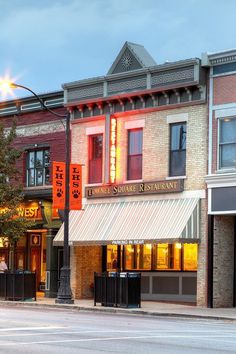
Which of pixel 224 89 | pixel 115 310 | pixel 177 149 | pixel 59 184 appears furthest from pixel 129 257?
pixel 224 89

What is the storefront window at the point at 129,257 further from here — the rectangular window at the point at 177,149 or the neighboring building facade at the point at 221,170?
the neighboring building facade at the point at 221,170

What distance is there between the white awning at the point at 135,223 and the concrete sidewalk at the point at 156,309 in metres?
2.35

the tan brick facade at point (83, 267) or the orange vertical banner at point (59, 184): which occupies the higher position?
the orange vertical banner at point (59, 184)

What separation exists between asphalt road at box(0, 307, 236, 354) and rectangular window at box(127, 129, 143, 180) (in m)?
10.4

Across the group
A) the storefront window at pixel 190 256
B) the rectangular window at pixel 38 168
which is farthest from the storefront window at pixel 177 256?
the rectangular window at pixel 38 168

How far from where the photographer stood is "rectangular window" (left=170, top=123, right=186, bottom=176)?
30211 millimetres

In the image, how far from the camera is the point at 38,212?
116 feet

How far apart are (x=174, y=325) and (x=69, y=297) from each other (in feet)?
30.6

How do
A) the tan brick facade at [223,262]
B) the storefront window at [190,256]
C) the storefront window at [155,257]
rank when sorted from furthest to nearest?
the storefront window at [155,257] < the storefront window at [190,256] < the tan brick facade at [223,262]

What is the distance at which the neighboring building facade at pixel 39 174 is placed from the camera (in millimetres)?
34906

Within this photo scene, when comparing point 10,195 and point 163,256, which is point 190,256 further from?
point 10,195

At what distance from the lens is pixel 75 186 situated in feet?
104

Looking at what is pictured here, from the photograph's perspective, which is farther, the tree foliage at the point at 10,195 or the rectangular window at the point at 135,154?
the tree foliage at the point at 10,195

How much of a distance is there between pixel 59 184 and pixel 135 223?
10.6ft
